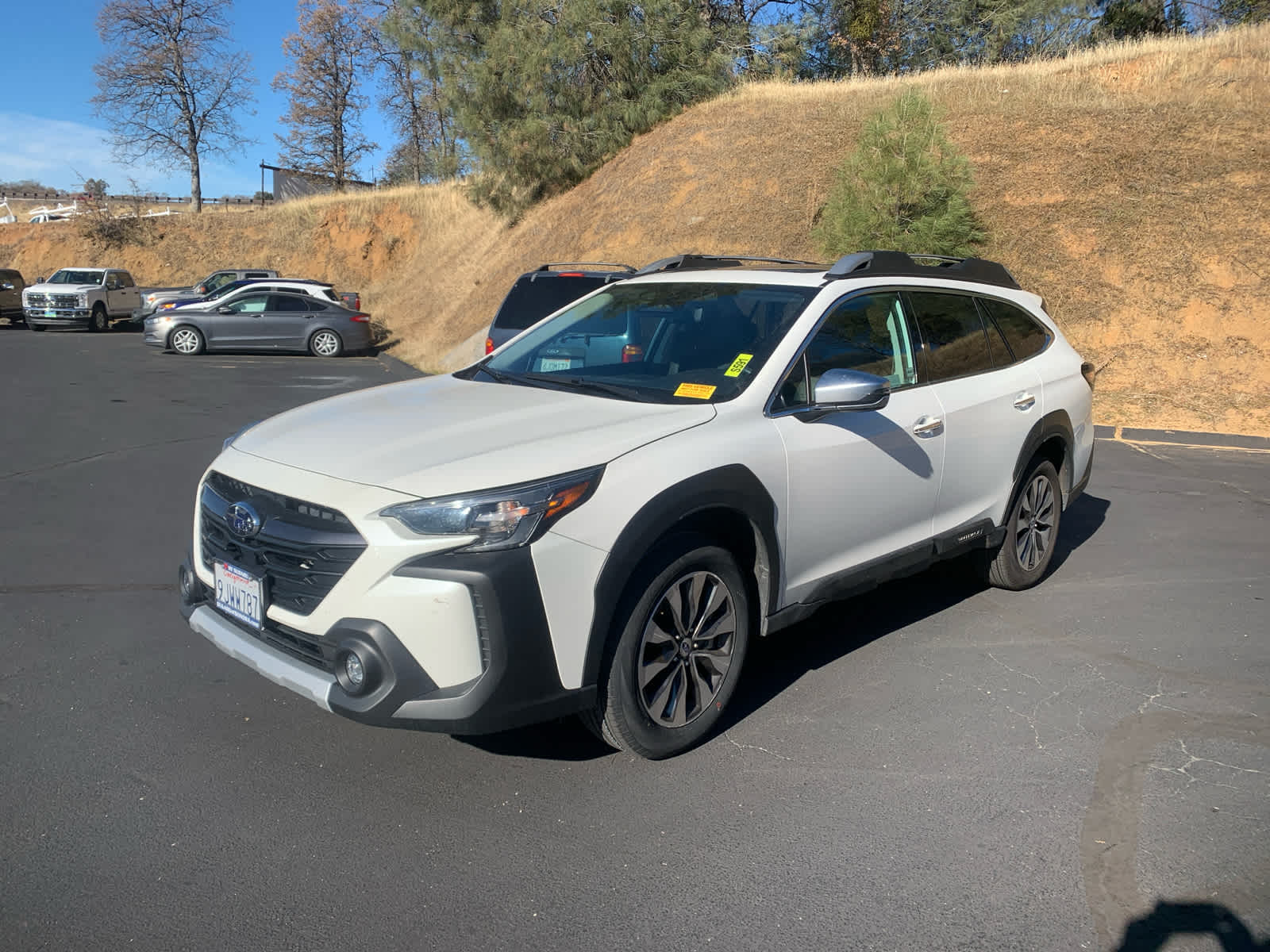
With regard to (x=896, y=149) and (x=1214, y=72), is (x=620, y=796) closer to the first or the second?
(x=896, y=149)

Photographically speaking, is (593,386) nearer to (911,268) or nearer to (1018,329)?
(911,268)

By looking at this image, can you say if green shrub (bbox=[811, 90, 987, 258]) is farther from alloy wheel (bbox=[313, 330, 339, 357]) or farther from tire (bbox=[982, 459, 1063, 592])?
alloy wheel (bbox=[313, 330, 339, 357])

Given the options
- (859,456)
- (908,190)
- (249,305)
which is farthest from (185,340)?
(859,456)

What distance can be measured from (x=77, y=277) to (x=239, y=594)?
97.1 ft

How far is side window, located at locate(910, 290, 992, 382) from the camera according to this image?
4941 millimetres

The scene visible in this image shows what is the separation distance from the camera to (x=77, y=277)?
28578 mm

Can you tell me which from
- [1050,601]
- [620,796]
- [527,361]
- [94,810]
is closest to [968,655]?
[1050,601]

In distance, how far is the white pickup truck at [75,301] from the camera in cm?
2683

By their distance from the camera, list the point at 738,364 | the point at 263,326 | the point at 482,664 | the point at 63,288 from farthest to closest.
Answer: the point at 63,288
the point at 263,326
the point at 738,364
the point at 482,664

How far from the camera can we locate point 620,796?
3.48 meters

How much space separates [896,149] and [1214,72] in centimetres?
934

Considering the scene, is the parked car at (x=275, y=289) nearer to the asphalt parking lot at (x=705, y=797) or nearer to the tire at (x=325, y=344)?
the tire at (x=325, y=344)

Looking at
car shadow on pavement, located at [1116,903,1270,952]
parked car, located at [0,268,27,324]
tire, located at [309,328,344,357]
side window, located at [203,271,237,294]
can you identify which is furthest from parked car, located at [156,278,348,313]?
car shadow on pavement, located at [1116,903,1270,952]

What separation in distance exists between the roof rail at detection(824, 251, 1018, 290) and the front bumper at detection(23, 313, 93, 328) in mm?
27255
